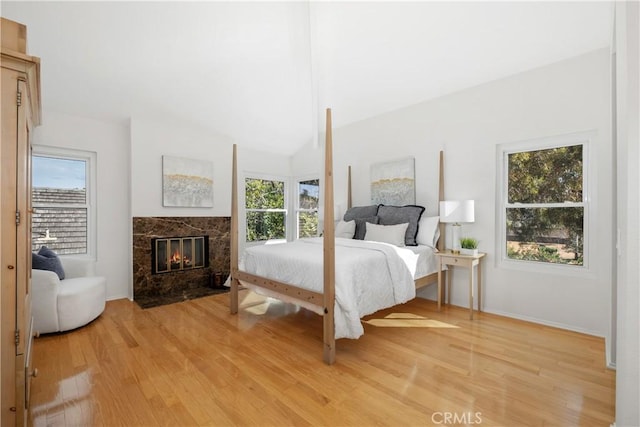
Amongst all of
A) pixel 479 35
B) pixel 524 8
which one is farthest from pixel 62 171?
pixel 524 8

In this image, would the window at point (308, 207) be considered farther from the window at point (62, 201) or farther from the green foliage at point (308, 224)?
the window at point (62, 201)

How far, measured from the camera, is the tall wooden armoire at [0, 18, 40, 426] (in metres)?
1.25

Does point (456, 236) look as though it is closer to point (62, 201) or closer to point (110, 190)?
point (110, 190)

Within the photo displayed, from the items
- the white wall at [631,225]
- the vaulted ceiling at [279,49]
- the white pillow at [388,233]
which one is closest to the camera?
the white wall at [631,225]

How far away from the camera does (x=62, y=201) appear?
3.65 m

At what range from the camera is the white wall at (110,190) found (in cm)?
375

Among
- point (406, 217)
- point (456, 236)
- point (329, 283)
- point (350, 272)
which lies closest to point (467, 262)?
point (456, 236)

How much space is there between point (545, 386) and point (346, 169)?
3575 millimetres

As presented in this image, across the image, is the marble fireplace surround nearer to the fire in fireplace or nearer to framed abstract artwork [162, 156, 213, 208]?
the fire in fireplace

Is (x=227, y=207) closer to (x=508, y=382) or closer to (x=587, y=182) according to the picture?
(x=508, y=382)

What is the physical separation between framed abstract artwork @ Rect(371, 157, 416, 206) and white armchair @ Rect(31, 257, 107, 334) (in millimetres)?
3591

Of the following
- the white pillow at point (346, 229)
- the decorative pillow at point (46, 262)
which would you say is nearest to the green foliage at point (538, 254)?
the white pillow at point (346, 229)

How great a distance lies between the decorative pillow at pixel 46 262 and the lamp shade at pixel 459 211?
412 centimetres

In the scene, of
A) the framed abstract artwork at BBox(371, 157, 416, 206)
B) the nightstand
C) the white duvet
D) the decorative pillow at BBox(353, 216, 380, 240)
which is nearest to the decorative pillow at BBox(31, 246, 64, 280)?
the white duvet
